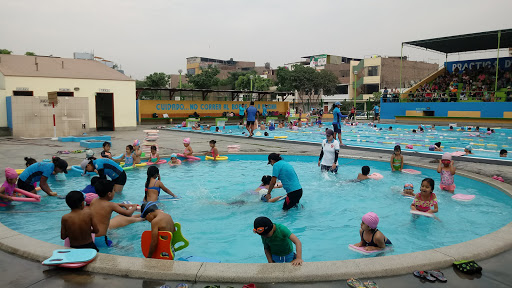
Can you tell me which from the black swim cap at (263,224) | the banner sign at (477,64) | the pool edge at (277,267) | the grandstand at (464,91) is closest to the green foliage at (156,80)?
the grandstand at (464,91)

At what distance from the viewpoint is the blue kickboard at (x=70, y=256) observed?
4.05 m

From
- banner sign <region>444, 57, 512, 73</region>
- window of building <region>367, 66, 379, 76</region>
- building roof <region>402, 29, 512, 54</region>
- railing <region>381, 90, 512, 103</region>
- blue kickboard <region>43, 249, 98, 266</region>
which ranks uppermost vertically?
window of building <region>367, 66, 379, 76</region>

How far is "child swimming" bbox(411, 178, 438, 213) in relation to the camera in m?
6.76

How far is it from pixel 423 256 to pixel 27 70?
83.5ft

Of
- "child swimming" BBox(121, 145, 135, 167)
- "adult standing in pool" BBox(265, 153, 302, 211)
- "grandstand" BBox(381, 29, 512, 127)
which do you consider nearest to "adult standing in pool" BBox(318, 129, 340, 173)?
"adult standing in pool" BBox(265, 153, 302, 211)

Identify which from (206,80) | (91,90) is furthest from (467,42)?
(206,80)

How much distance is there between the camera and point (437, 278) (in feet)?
12.6

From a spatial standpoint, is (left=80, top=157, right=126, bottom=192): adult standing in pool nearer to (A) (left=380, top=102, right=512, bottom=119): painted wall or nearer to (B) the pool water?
(B) the pool water

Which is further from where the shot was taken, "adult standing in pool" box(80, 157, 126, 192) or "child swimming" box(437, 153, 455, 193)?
"child swimming" box(437, 153, 455, 193)

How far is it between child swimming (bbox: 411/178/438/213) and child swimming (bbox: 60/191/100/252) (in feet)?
18.9

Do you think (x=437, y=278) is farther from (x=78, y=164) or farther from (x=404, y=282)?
(x=78, y=164)

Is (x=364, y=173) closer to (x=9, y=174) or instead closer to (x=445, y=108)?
(x=9, y=174)

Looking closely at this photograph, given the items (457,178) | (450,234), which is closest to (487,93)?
(457,178)

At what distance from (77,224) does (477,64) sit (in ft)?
137
